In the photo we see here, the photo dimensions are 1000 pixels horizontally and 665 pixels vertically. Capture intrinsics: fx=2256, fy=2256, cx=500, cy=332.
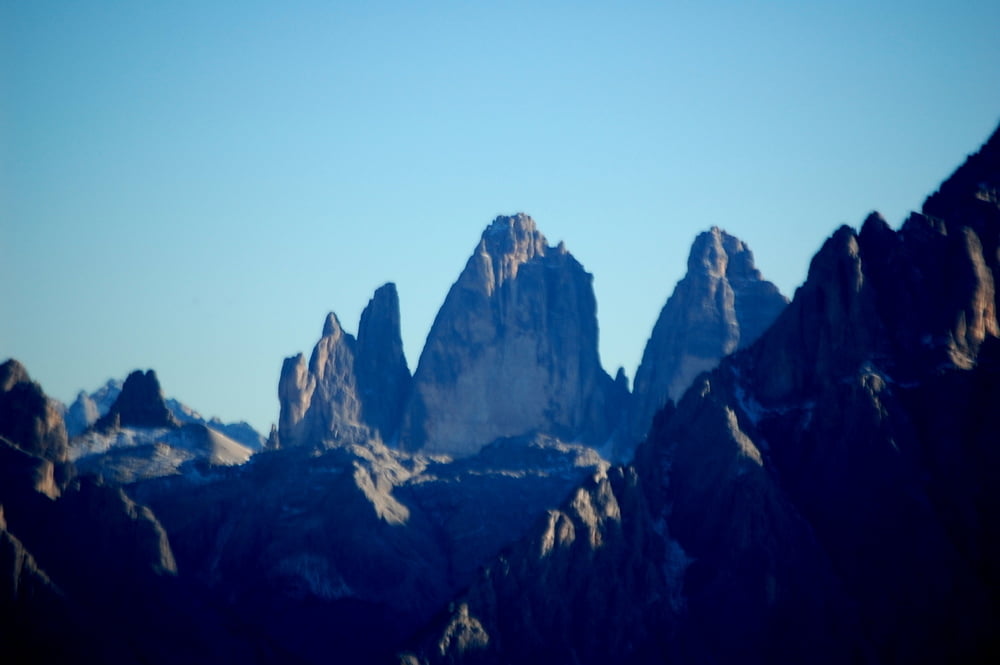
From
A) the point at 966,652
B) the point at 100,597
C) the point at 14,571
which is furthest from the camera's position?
the point at 100,597

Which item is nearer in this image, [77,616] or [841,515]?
[77,616]

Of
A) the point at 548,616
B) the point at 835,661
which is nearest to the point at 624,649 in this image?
the point at 548,616

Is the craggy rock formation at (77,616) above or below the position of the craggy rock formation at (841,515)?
below

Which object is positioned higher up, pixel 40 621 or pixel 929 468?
pixel 929 468

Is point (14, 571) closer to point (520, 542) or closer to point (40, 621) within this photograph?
point (40, 621)

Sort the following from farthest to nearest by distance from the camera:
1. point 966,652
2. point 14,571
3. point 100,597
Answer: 1. point 100,597
2. point 14,571
3. point 966,652

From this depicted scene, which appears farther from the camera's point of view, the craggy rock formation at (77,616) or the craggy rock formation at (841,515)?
the craggy rock formation at (77,616)

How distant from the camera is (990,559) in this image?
6919 inches

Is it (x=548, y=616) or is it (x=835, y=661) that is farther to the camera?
(x=548, y=616)

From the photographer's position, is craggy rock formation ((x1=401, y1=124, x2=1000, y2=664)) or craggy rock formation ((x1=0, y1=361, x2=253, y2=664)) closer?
craggy rock formation ((x1=401, y1=124, x2=1000, y2=664))

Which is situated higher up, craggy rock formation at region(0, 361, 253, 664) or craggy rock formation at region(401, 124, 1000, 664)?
craggy rock formation at region(401, 124, 1000, 664)

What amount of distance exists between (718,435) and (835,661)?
29798mm

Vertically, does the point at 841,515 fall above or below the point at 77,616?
above

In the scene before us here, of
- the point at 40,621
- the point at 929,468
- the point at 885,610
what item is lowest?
the point at 40,621
